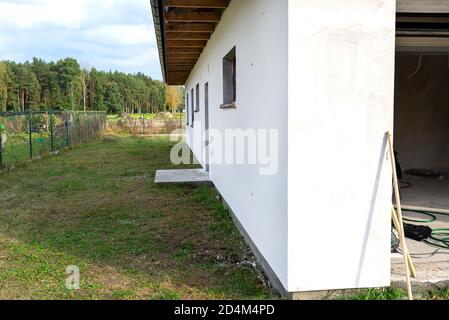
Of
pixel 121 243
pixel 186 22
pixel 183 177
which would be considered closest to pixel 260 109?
pixel 121 243

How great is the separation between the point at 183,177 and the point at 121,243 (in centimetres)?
418

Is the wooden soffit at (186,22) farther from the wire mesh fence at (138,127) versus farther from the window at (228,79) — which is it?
the wire mesh fence at (138,127)

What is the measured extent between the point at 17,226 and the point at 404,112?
23.4 ft

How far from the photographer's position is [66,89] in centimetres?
5194

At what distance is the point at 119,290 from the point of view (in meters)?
3.55

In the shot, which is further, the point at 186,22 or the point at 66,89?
the point at 66,89

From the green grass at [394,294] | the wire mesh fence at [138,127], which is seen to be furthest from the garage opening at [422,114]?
the wire mesh fence at [138,127]

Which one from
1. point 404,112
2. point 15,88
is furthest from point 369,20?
point 15,88

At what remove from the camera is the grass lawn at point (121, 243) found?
11.8 ft

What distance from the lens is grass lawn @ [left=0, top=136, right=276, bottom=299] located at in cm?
359

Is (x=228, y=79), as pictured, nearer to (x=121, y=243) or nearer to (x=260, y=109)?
(x=260, y=109)

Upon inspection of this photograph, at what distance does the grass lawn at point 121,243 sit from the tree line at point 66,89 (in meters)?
41.9
